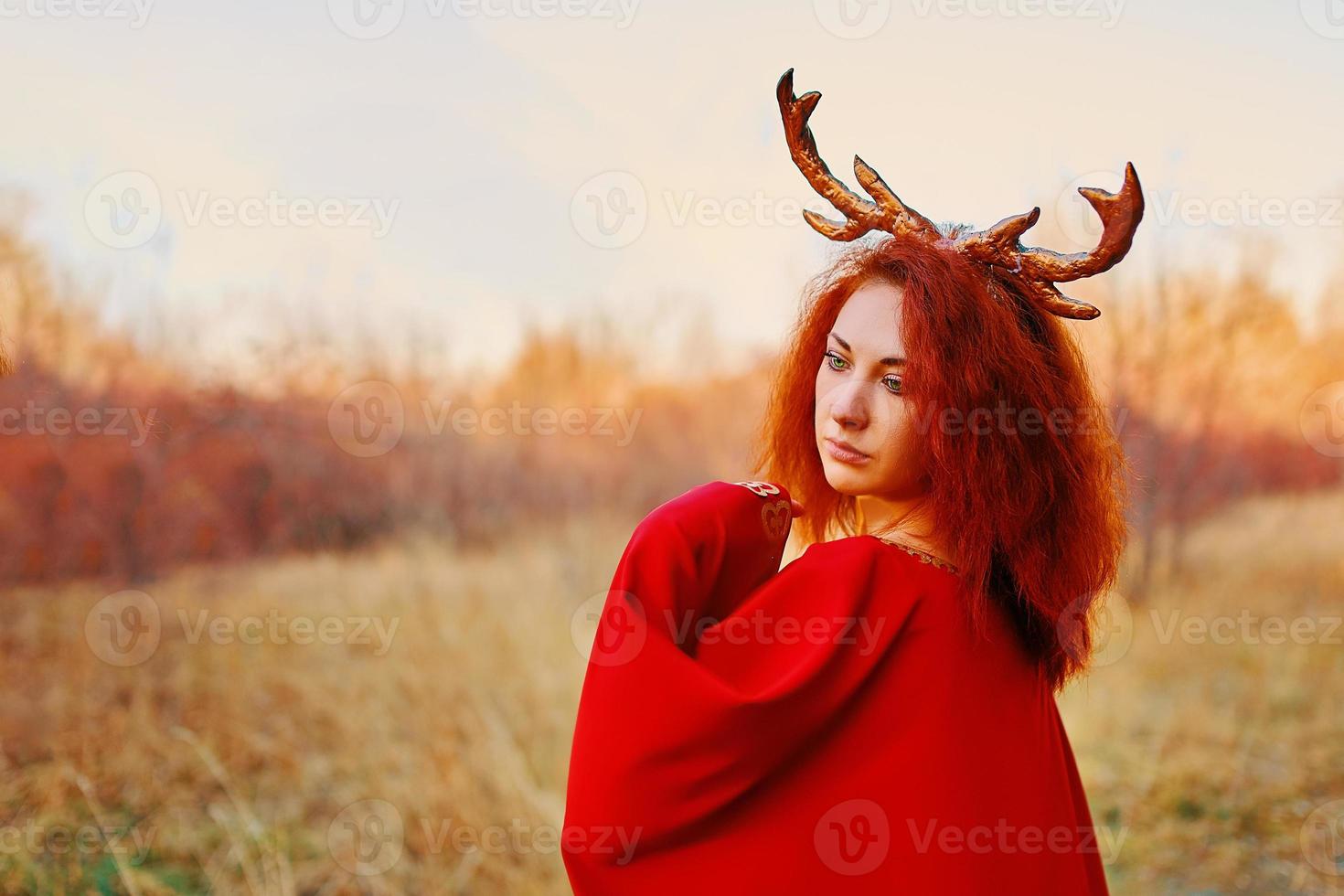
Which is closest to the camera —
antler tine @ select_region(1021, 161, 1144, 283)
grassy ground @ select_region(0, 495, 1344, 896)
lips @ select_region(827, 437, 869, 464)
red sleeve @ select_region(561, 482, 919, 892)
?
red sleeve @ select_region(561, 482, 919, 892)

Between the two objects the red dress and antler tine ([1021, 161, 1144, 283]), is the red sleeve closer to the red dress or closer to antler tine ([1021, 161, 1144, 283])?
the red dress

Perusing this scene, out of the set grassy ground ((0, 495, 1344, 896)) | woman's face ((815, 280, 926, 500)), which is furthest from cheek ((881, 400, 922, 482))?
grassy ground ((0, 495, 1344, 896))

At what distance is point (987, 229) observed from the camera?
5.25 feet

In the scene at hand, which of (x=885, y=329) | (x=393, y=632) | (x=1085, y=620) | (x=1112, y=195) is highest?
(x=1112, y=195)

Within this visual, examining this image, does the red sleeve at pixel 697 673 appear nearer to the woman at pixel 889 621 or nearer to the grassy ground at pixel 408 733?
the woman at pixel 889 621

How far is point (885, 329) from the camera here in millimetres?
1540

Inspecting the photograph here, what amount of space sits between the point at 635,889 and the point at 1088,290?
5188 mm

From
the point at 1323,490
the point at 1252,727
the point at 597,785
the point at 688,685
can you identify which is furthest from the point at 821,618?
the point at 1323,490

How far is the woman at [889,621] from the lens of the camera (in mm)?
1354

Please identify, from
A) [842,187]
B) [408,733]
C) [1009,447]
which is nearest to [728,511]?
[1009,447]

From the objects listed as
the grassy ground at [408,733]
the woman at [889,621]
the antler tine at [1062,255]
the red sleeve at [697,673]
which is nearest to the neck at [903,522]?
the woman at [889,621]

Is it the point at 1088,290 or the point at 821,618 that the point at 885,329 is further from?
the point at 1088,290

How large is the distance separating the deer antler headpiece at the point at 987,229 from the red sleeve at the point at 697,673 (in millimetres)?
511

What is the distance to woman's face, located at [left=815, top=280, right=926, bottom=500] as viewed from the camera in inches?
60.2
